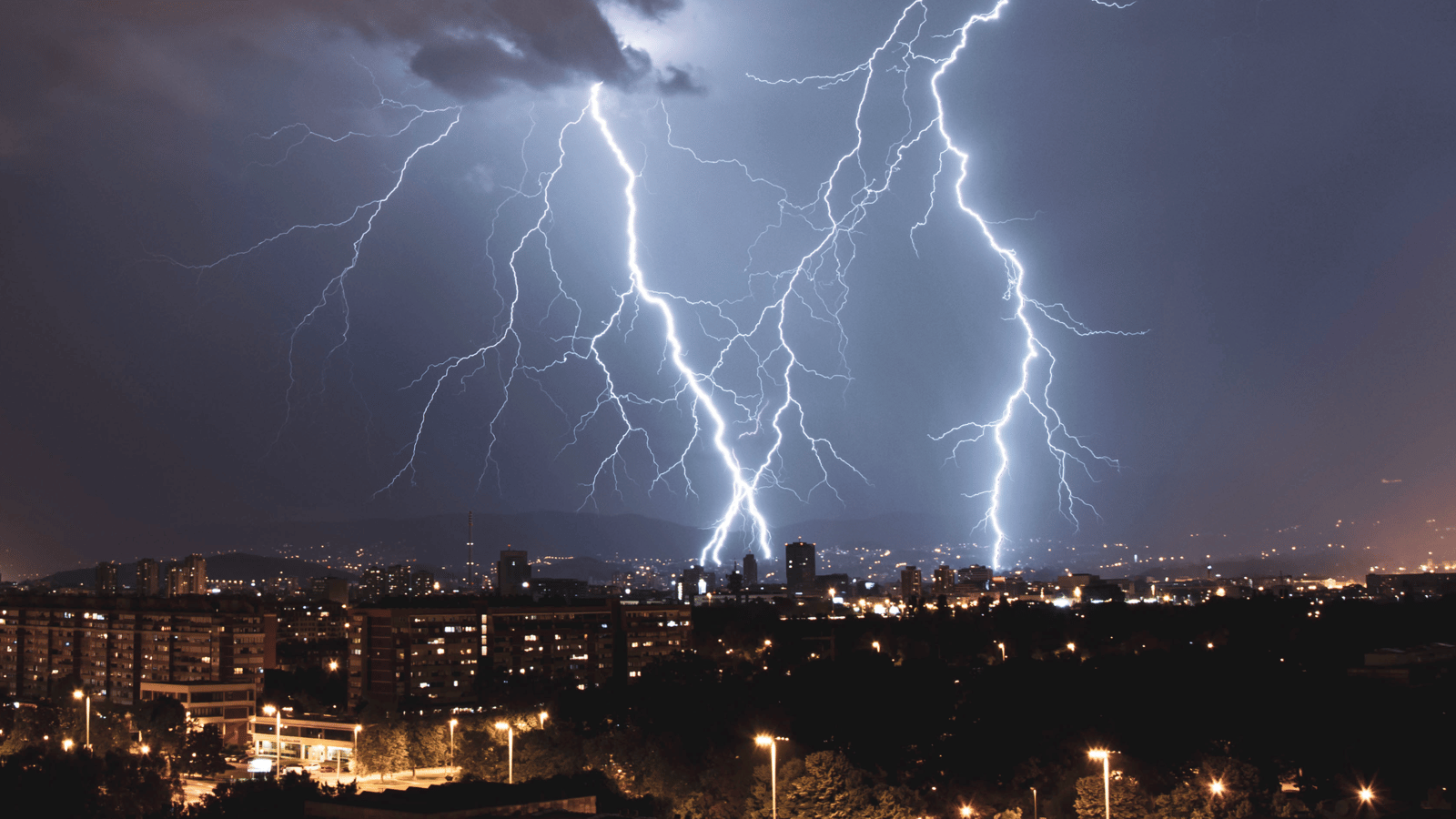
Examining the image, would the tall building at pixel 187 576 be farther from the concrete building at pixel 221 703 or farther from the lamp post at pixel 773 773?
the lamp post at pixel 773 773

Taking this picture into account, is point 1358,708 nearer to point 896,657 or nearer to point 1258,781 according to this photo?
point 1258,781

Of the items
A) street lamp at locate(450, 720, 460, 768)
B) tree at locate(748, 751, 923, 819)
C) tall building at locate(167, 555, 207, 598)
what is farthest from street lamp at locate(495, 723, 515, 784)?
tall building at locate(167, 555, 207, 598)

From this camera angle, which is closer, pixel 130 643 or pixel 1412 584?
pixel 130 643

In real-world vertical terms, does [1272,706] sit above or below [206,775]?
above

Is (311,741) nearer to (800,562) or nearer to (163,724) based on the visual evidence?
(163,724)

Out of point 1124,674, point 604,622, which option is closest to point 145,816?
point 1124,674

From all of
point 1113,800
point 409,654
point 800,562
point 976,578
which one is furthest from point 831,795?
point 800,562
